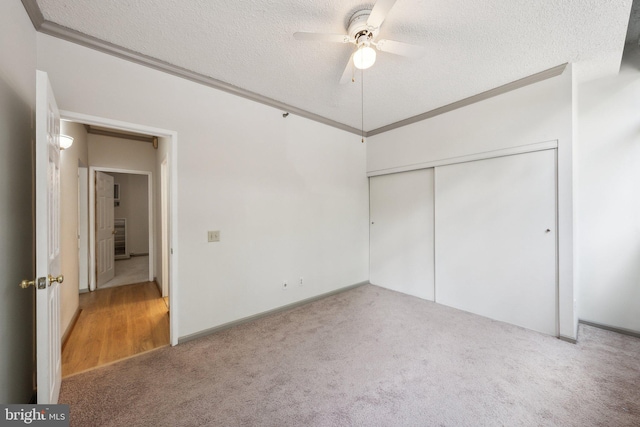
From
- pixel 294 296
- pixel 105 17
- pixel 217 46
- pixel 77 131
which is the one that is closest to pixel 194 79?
pixel 217 46

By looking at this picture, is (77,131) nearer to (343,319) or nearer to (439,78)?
(343,319)

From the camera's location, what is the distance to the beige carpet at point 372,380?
4.87 ft

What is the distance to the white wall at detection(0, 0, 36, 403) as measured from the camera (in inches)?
48.3

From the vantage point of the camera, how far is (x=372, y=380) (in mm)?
1797

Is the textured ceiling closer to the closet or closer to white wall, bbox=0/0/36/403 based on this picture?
white wall, bbox=0/0/36/403

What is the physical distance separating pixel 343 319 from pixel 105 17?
3.37 m

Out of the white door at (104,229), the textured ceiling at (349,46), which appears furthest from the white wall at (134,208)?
the textured ceiling at (349,46)

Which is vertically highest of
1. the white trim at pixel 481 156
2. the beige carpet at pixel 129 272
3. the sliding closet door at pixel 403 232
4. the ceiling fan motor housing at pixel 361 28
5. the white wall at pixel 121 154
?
the ceiling fan motor housing at pixel 361 28

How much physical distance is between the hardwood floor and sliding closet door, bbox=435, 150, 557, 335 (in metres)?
3.40

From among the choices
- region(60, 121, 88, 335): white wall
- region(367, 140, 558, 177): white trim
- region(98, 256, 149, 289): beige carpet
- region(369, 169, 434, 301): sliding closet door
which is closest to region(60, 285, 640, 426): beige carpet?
region(369, 169, 434, 301): sliding closet door

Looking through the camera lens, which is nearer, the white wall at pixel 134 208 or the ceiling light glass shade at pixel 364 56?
the ceiling light glass shade at pixel 364 56

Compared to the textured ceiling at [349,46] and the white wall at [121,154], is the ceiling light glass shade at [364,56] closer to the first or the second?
the textured ceiling at [349,46]

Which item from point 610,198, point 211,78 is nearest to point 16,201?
point 211,78

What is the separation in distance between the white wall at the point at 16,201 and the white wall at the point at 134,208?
6045 mm
